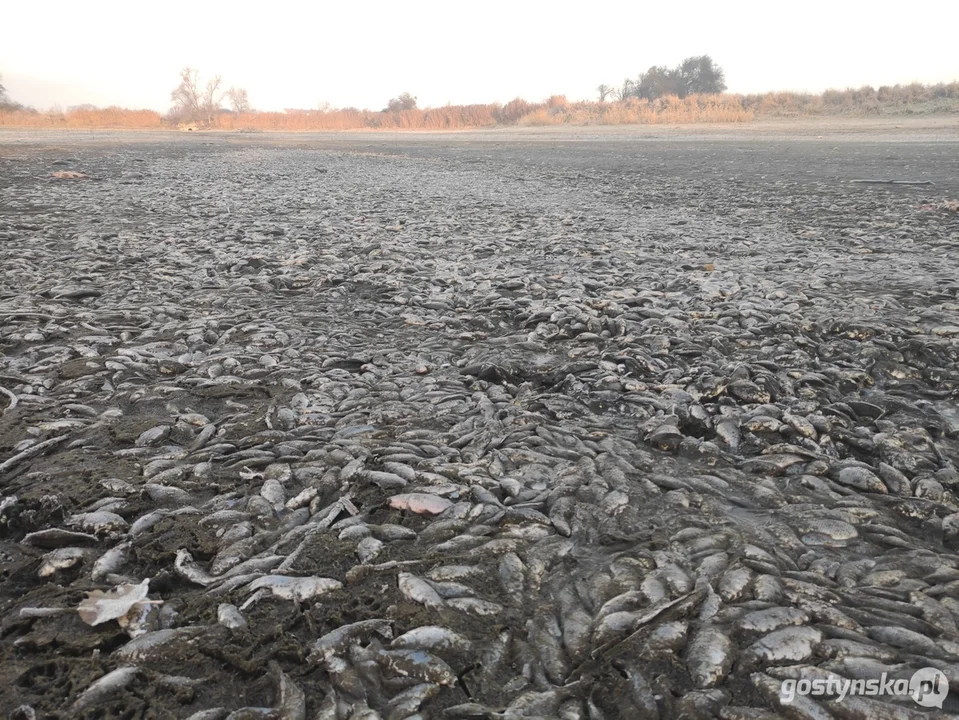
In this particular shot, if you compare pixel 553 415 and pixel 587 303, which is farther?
pixel 587 303

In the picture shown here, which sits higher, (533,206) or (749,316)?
(533,206)

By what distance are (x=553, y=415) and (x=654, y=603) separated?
1406 millimetres

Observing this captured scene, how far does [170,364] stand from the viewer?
12.3 ft

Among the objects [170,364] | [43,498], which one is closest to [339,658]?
[43,498]

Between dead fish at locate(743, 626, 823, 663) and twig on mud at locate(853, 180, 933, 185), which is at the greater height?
twig on mud at locate(853, 180, 933, 185)

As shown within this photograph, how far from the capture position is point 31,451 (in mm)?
2738

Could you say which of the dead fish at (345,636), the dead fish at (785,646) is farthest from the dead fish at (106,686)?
the dead fish at (785,646)

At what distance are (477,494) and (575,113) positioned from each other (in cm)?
4339

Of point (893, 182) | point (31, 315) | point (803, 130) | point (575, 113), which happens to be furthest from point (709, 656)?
point (575, 113)

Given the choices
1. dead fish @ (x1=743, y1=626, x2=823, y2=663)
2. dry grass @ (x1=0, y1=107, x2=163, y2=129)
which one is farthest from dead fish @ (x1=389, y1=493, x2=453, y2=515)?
dry grass @ (x1=0, y1=107, x2=163, y2=129)

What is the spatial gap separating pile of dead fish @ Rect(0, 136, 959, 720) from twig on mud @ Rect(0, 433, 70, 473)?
0.6 inches

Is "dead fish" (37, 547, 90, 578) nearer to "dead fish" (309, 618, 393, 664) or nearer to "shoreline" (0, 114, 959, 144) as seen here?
"dead fish" (309, 618, 393, 664)

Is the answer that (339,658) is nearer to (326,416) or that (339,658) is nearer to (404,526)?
(404,526)

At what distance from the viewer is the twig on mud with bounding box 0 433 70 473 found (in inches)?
103
